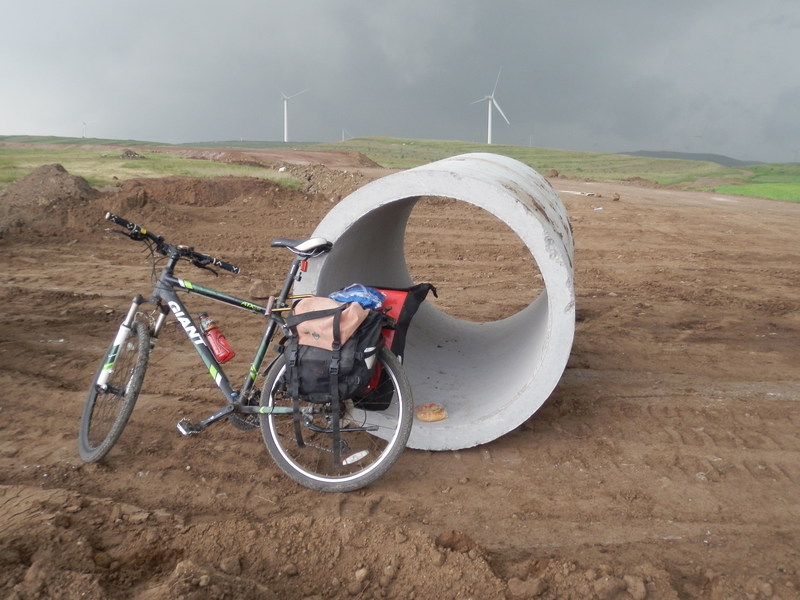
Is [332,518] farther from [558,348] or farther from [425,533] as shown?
[558,348]

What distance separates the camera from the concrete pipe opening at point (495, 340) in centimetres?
429

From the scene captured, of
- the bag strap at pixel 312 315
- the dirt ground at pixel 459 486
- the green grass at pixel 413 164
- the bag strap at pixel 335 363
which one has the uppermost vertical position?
the green grass at pixel 413 164

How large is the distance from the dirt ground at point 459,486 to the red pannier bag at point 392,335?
50 centimetres

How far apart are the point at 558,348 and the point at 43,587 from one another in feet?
10.0

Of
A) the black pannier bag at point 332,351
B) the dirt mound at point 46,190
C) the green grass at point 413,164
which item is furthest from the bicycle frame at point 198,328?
the green grass at point 413,164

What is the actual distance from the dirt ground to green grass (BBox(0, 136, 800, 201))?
12825mm

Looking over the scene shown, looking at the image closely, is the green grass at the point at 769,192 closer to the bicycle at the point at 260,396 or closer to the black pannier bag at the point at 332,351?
the bicycle at the point at 260,396

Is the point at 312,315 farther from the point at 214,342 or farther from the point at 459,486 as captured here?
the point at 459,486

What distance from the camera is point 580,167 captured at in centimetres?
5672

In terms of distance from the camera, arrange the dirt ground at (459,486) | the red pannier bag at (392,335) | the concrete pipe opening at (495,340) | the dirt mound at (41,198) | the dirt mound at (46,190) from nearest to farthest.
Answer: the dirt ground at (459,486)
the red pannier bag at (392,335)
the concrete pipe opening at (495,340)
the dirt mound at (41,198)
the dirt mound at (46,190)

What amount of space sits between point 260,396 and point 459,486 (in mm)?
1365

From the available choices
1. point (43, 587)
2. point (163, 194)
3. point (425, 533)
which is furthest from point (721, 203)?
point (43, 587)

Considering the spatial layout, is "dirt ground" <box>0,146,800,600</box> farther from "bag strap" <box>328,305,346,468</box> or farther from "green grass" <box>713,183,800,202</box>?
"green grass" <box>713,183,800,202</box>

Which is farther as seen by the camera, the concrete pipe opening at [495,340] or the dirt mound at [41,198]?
the dirt mound at [41,198]
